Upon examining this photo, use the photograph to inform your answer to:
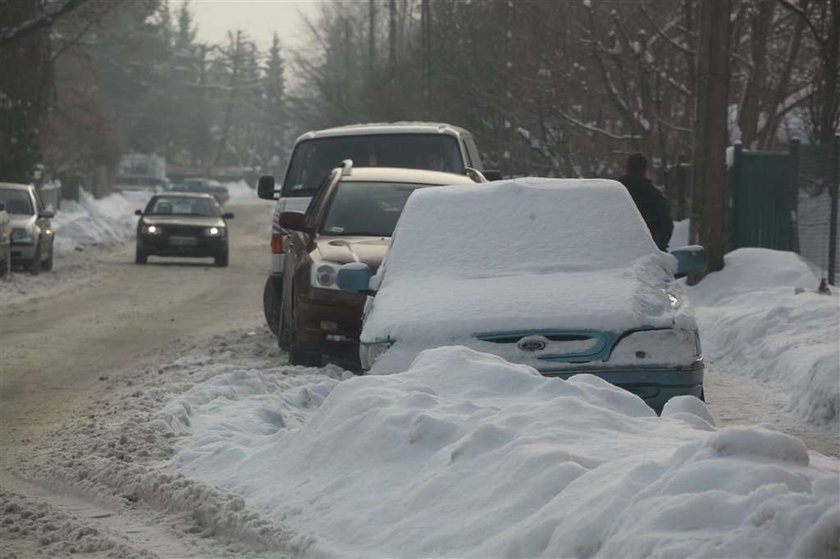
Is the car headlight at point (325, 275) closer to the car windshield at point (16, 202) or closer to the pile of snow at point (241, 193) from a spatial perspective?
the car windshield at point (16, 202)

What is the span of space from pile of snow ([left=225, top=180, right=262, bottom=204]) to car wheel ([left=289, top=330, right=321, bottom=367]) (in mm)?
99567

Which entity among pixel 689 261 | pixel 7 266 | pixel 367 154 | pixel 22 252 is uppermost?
pixel 367 154

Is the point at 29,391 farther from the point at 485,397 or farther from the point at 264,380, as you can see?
the point at 485,397

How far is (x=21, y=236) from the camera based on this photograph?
1091 inches

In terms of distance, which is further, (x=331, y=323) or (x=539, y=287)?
(x=331, y=323)

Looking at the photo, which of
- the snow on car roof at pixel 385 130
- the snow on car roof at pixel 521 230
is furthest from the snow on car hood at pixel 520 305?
the snow on car roof at pixel 385 130

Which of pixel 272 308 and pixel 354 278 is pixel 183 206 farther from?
pixel 354 278

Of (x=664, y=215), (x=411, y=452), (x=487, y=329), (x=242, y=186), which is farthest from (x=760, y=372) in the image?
(x=242, y=186)

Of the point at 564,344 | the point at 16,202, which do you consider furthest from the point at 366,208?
the point at 16,202

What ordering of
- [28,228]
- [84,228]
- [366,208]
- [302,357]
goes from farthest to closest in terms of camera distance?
[84,228] < [28,228] < [366,208] < [302,357]

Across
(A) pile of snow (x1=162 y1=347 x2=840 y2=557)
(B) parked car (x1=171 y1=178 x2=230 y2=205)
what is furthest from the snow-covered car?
(B) parked car (x1=171 y1=178 x2=230 y2=205)

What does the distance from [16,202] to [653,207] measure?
53.4 feet

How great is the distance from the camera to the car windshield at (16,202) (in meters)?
28.9

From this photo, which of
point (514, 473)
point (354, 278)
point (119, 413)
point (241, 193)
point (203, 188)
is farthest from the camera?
point (241, 193)
